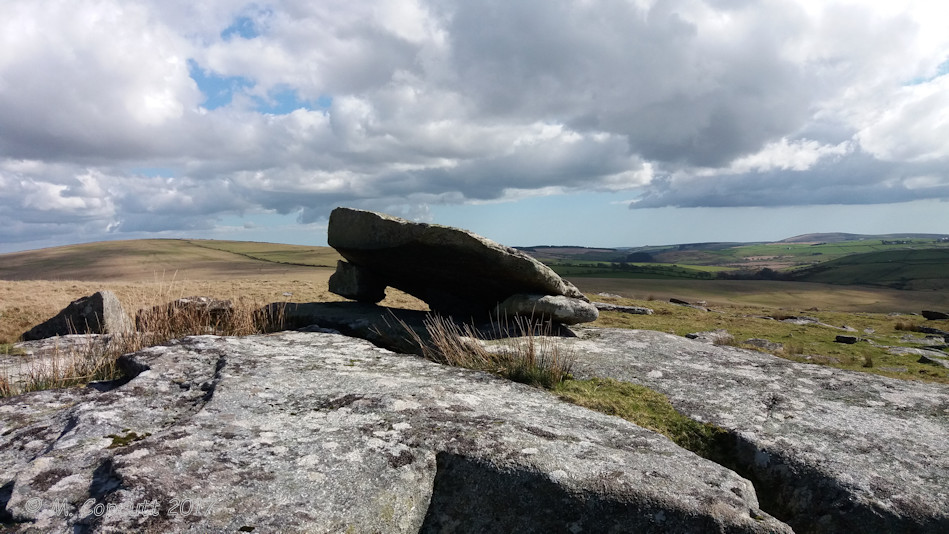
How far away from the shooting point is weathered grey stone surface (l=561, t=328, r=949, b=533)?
440 cm

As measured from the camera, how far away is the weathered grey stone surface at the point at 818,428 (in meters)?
4.40

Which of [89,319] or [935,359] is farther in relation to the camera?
[935,359]

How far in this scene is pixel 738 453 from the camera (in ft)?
18.0

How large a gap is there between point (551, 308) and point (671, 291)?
5803 cm

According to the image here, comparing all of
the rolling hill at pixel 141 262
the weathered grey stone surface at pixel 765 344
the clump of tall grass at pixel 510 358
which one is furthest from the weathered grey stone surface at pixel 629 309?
the rolling hill at pixel 141 262

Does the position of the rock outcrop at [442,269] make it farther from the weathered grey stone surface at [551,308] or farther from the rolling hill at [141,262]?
the rolling hill at [141,262]

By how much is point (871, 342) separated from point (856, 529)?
1475 centimetres

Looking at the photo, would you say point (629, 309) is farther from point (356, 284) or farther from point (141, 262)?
point (141, 262)

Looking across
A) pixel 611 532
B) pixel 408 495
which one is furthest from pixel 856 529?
pixel 408 495

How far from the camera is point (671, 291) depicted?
64.2 m

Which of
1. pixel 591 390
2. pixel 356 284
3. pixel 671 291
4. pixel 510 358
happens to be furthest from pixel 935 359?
pixel 671 291

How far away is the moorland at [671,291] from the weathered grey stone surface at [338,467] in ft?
17.6

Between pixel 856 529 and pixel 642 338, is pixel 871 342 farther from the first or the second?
pixel 856 529

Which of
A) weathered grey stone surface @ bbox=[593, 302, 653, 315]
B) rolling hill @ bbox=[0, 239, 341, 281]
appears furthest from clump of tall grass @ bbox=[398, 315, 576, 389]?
rolling hill @ bbox=[0, 239, 341, 281]
